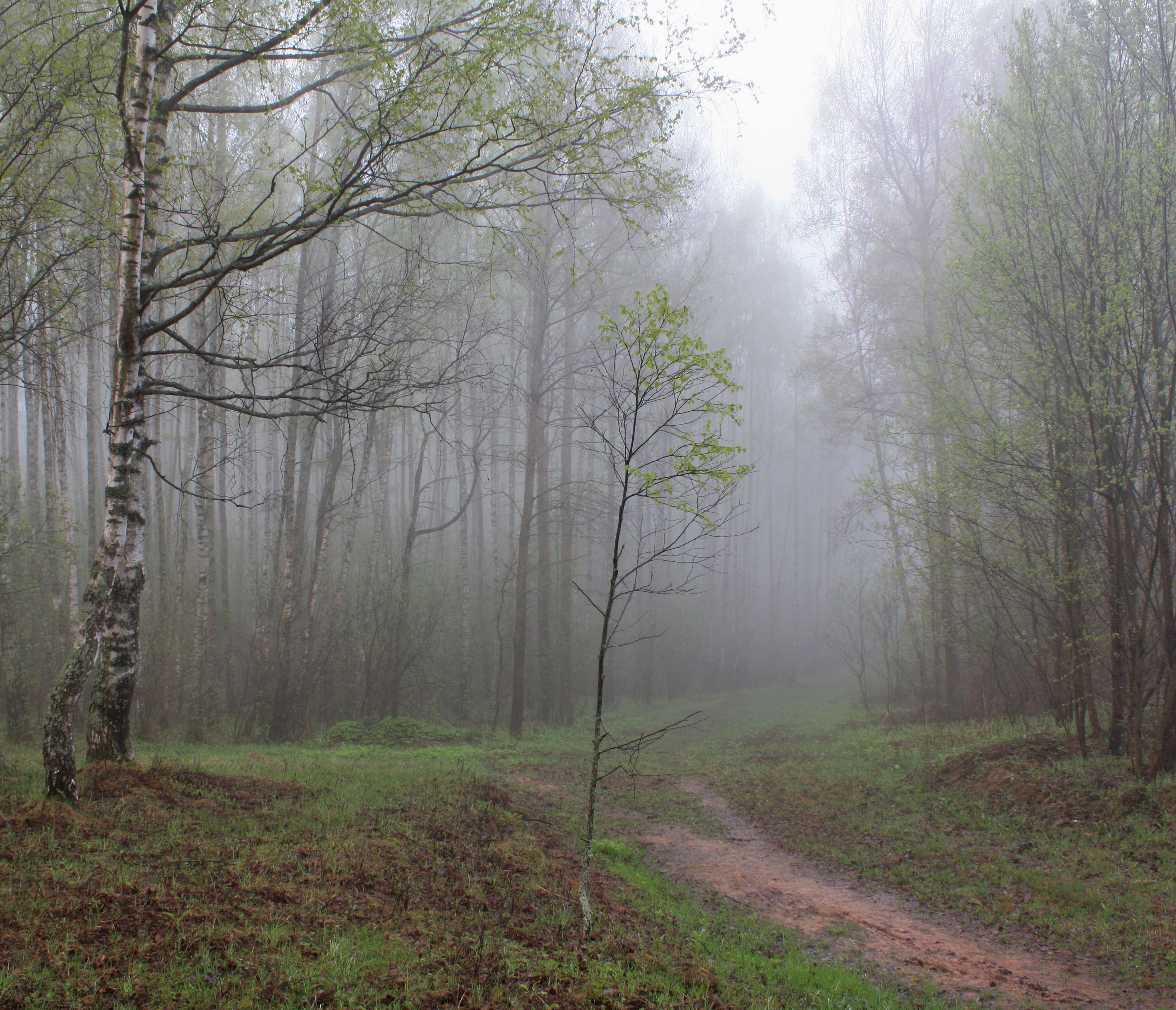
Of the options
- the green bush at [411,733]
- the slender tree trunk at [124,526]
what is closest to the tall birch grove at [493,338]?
the slender tree trunk at [124,526]

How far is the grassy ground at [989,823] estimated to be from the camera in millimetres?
4965

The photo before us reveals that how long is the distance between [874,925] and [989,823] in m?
2.93

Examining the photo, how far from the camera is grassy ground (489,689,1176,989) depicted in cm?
496

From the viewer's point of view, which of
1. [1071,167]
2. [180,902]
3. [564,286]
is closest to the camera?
[180,902]

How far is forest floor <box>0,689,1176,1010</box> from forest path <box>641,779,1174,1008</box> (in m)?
0.03

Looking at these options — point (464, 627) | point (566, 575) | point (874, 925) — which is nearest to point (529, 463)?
point (566, 575)

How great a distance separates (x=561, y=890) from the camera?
16.0 feet

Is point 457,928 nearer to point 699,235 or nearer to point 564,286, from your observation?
point 564,286

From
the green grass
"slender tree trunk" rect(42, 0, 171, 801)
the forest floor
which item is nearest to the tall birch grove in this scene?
"slender tree trunk" rect(42, 0, 171, 801)

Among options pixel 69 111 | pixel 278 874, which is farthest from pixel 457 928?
pixel 69 111

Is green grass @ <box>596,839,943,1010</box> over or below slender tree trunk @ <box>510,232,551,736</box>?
below

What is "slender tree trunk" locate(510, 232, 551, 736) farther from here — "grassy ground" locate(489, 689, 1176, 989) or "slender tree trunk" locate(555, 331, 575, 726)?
"grassy ground" locate(489, 689, 1176, 989)

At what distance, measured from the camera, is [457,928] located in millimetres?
3898

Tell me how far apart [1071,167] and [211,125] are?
45.9ft
